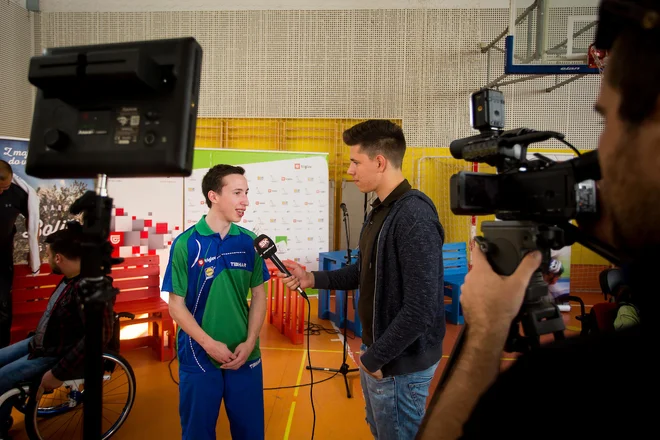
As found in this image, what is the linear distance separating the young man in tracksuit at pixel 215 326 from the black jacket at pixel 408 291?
33.1 inches

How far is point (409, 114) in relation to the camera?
682cm

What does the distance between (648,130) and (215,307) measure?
1907 millimetres

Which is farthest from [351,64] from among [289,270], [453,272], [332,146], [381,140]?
[289,270]

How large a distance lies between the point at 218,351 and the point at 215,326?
148 millimetres

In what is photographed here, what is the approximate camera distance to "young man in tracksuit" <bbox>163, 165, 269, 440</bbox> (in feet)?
6.07

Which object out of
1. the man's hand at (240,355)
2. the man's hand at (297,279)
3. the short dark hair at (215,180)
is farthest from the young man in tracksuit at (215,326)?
the man's hand at (297,279)

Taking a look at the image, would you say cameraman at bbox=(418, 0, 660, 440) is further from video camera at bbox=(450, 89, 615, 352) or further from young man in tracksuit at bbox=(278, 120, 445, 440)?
young man in tracksuit at bbox=(278, 120, 445, 440)

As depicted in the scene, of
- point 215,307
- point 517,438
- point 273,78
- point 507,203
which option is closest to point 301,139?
point 273,78

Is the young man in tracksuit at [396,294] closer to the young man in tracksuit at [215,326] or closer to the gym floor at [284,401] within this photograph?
the young man in tracksuit at [215,326]

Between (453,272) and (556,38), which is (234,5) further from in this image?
(453,272)

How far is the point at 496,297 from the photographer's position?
2.42 ft

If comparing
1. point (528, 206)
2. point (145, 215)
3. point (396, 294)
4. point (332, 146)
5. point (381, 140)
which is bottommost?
point (396, 294)

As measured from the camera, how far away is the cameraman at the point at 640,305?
1.17 ft

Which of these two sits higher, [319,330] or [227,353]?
[227,353]
